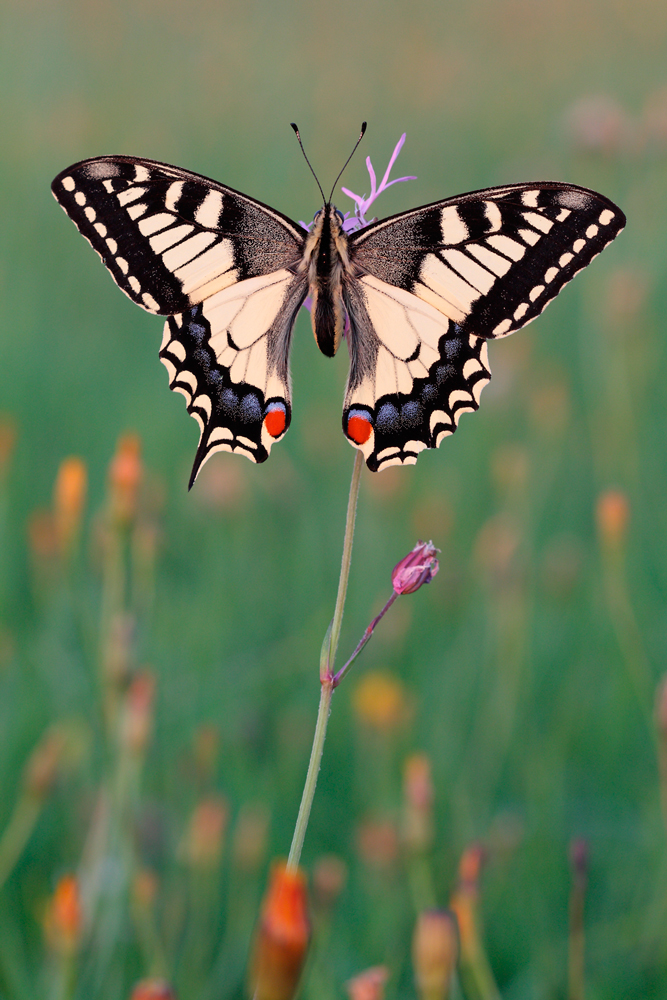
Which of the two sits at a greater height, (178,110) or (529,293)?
(178,110)

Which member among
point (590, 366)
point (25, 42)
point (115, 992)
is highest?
point (25, 42)

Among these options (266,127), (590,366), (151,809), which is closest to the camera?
(151,809)

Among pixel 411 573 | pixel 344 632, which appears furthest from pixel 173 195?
pixel 344 632

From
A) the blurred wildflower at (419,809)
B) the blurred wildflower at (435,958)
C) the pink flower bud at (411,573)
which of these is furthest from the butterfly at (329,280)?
the blurred wildflower at (435,958)

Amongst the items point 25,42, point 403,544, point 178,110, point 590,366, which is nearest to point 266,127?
point 178,110

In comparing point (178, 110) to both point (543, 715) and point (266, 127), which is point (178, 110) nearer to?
point (266, 127)

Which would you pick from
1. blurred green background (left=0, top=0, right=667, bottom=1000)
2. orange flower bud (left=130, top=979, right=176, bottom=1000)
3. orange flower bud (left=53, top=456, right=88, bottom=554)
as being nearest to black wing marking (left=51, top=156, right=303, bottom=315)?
orange flower bud (left=53, top=456, right=88, bottom=554)
